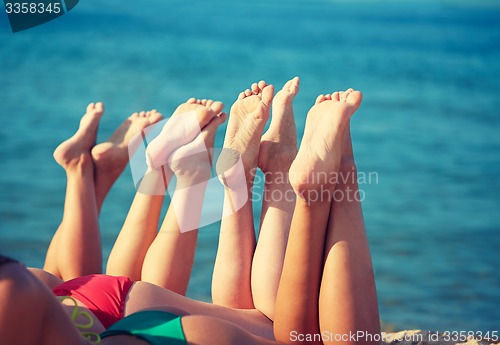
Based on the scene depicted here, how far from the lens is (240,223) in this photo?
2.22 meters

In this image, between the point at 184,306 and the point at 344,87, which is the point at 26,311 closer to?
the point at 184,306

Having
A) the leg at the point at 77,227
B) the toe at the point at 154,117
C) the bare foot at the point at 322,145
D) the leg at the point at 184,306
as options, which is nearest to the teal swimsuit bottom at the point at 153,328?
the leg at the point at 184,306

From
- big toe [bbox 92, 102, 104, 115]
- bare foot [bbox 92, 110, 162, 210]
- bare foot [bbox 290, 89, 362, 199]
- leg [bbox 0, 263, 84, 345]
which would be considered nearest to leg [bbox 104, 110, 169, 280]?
bare foot [bbox 92, 110, 162, 210]

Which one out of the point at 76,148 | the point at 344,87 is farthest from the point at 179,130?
the point at 344,87

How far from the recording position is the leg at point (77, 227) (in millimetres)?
2416

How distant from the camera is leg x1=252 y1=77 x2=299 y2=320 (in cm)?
211

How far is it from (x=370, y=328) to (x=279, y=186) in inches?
23.7

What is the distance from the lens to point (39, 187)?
5664 mm

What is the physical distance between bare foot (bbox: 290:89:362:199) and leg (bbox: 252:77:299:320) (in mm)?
292

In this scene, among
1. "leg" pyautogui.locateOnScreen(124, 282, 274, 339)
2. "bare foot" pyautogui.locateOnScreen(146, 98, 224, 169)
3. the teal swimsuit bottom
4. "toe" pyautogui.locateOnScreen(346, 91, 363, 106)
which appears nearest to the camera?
the teal swimsuit bottom

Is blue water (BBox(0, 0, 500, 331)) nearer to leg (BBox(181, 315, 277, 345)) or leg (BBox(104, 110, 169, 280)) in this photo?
leg (BBox(104, 110, 169, 280))

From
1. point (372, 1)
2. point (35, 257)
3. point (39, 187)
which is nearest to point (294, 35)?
point (372, 1)

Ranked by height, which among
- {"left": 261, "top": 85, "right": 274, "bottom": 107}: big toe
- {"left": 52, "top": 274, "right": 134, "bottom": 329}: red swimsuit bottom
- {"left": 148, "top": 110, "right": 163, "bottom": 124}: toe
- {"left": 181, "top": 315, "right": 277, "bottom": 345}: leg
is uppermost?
{"left": 148, "top": 110, "right": 163, "bottom": 124}: toe

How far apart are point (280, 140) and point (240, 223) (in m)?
0.31
